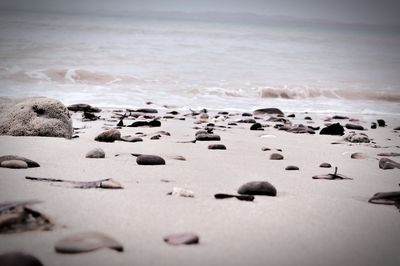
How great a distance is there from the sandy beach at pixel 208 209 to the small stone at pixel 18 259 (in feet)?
0.20

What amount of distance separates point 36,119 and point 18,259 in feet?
9.30

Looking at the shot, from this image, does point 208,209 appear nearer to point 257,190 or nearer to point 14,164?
point 257,190

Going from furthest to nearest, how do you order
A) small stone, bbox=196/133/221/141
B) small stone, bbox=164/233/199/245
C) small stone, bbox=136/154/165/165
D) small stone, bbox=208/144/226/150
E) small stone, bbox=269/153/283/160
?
small stone, bbox=196/133/221/141 → small stone, bbox=208/144/226/150 → small stone, bbox=269/153/283/160 → small stone, bbox=136/154/165/165 → small stone, bbox=164/233/199/245

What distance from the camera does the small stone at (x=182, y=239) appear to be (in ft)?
4.62

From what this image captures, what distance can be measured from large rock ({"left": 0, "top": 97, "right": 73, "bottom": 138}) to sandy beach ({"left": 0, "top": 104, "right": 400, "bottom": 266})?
35 cm

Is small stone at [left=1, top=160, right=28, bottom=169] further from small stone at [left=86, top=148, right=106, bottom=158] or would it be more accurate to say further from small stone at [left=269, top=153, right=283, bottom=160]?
small stone at [left=269, top=153, right=283, bottom=160]

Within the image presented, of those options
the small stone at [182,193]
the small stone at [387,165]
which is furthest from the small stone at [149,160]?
the small stone at [387,165]

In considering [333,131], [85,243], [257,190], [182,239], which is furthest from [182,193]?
[333,131]

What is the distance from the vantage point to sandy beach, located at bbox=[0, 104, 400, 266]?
1354 mm

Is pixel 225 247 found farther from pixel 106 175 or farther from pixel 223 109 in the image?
pixel 223 109

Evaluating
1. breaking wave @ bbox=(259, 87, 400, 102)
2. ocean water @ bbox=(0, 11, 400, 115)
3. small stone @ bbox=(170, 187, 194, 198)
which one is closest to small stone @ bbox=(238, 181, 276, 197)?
small stone @ bbox=(170, 187, 194, 198)

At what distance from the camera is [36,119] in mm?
3801

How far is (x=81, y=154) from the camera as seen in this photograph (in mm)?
2969

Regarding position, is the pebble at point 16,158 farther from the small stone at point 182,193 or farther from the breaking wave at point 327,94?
the breaking wave at point 327,94
